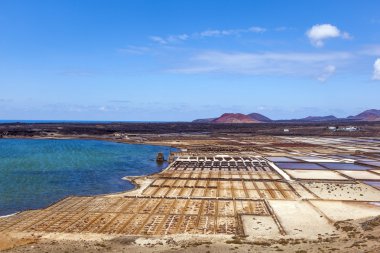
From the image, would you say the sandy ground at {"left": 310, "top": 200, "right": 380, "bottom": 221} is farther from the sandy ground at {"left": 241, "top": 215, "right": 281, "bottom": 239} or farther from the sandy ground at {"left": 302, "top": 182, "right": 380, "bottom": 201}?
the sandy ground at {"left": 241, "top": 215, "right": 281, "bottom": 239}

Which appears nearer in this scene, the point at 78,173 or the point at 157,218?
the point at 157,218

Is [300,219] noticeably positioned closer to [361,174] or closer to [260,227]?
[260,227]

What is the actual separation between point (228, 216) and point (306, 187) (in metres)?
14.5

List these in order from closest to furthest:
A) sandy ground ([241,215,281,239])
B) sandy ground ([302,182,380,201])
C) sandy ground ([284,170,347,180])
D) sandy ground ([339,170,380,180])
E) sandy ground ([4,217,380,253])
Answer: sandy ground ([4,217,380,253]) < sandy ground ([241,215,281,239]) < sandy ground ([302,182,380,201]) < sandy ground ([284,170,347,180]) < sandy ground ([339,170,380,180])

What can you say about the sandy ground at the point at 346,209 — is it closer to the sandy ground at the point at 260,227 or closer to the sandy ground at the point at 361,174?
the sandy ground at the point at 260,227

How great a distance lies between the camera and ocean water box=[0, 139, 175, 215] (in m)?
36.2

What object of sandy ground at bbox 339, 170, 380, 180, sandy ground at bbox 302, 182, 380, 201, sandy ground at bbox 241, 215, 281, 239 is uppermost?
sandy ground at bbox 339, 170, 380, 180

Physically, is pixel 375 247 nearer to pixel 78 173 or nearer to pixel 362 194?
pixel 362 194

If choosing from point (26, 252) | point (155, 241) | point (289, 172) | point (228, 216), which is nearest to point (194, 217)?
point (228, 216)

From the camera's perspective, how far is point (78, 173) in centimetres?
5084

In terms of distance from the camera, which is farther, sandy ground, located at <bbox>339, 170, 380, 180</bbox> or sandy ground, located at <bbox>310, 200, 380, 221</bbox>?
sandy ground, located at <bbox>339, 170, 380, 180</bbox>

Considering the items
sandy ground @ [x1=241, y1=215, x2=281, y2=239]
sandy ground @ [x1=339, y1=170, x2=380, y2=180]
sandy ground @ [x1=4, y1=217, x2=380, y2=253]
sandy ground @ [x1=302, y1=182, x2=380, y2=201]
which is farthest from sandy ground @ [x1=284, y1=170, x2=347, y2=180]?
sandy ground @ [x1=4, y1=217, x2=380, y2=253]

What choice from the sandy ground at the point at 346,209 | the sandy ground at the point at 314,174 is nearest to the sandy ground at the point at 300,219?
the sandy ground at the point at 346,209

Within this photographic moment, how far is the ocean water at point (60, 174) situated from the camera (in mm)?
36219
